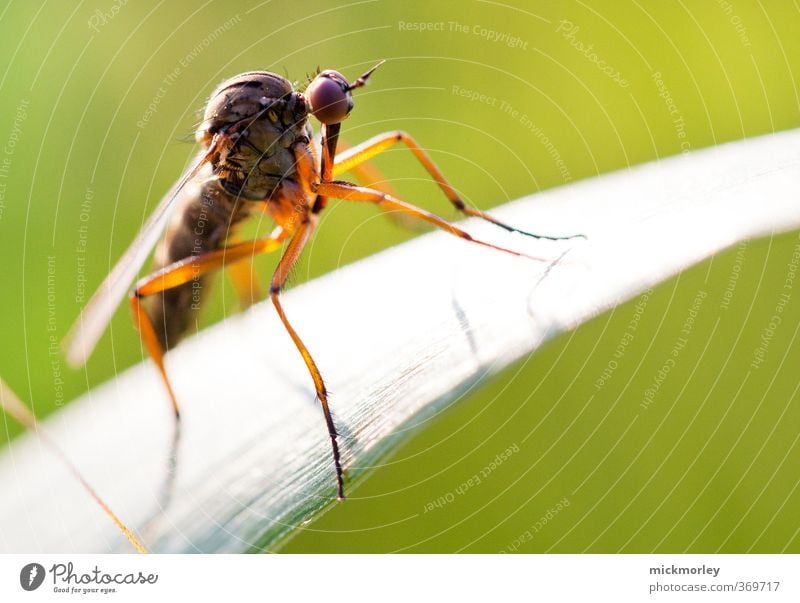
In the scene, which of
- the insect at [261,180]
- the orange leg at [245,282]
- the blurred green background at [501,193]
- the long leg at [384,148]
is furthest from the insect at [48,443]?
the long leg at [384,148]

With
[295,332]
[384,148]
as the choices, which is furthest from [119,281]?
[384,148]

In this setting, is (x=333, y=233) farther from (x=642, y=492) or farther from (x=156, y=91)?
(x=642, y=492)

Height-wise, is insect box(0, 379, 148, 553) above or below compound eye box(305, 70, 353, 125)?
below
